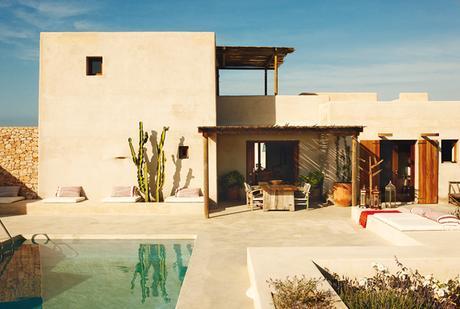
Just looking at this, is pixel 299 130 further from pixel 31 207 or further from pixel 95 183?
pixel 31 207

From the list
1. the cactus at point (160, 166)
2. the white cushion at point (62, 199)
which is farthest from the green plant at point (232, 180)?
the white cushion at point (62, 199)

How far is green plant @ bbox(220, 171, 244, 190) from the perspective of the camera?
52.4ft

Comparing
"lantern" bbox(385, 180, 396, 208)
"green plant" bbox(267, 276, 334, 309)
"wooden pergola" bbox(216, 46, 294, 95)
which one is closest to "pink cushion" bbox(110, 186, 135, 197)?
"wooden pergola" bbox(216, 46, 294, 95)

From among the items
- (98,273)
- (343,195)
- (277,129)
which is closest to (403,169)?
(343,195)

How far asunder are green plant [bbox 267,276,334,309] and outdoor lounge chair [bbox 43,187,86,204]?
34.6ft

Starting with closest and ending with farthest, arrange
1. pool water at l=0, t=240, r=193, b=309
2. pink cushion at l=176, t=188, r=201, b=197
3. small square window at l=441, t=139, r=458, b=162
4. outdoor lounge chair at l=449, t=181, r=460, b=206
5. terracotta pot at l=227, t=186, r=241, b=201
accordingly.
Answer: pool water at l=0, t=240, r=193, b=309 < pink cushion at l=176, t=188, r=201, b=197 < outdoor lounge chair at l=449, t=181, r=460, b=206 < small square window at l=441, t=139, r=458, b=162 < terracotta pot at l=227, t=186, r=241, b=201

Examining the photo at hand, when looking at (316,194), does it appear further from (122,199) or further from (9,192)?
(9,192)

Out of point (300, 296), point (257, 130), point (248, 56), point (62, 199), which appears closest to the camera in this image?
point (300, 296)

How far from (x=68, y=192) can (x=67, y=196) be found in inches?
6.0

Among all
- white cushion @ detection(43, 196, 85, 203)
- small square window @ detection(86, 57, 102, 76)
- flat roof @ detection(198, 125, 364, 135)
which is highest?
small square window @ detection(86, 57, 102, 76)

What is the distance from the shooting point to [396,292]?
229 inches

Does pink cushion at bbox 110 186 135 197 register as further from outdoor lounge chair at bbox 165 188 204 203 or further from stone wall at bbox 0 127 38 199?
stone wall at bbox 0 127 38 199

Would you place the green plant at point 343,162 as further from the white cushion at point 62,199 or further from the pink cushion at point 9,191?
the pink cushion at point 9,191

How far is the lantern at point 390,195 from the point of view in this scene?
14081 millimetres
